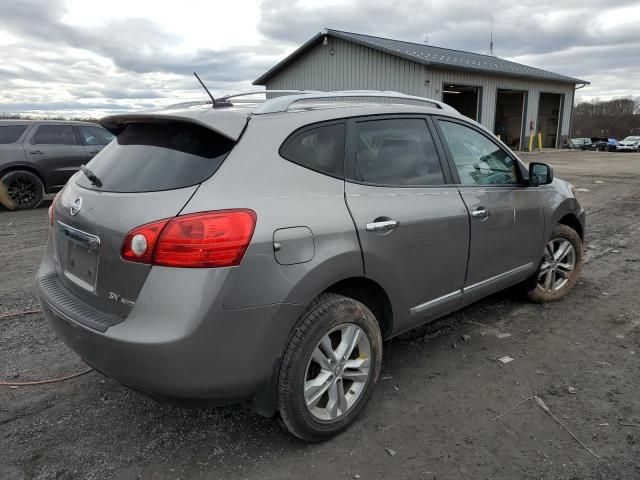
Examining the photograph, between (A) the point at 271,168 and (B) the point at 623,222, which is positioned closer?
(A) the point at 271,168

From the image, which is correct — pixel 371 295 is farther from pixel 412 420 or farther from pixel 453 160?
pixel 453 160

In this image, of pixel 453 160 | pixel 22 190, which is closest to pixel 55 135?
pixel 22 190

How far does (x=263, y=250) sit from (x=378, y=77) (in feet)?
71.7

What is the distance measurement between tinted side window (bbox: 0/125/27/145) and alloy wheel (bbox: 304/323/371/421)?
31.2 ft

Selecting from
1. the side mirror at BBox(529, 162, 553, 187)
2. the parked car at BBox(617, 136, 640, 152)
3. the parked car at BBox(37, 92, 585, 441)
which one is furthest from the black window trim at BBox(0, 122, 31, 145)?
the parked car at BBox(617, 136, 640, 152)

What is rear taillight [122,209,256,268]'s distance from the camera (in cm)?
212

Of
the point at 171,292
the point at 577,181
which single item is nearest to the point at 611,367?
the point at 171,292

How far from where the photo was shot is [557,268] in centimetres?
451

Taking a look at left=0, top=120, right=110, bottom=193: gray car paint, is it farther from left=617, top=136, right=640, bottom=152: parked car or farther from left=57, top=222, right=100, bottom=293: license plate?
left=617, top=136, right=640, bottom=152: parked car

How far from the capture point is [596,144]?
4053cm

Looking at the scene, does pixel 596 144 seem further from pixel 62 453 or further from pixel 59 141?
pixel 62 453

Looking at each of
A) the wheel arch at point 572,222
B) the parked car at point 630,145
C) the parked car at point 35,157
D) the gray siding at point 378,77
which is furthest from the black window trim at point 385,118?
the parked car at point 630,145

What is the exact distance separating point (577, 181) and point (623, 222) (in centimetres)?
677

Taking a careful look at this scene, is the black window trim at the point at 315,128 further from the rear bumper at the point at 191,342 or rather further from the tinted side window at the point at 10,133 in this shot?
the tinted side window at the point at 10,133
